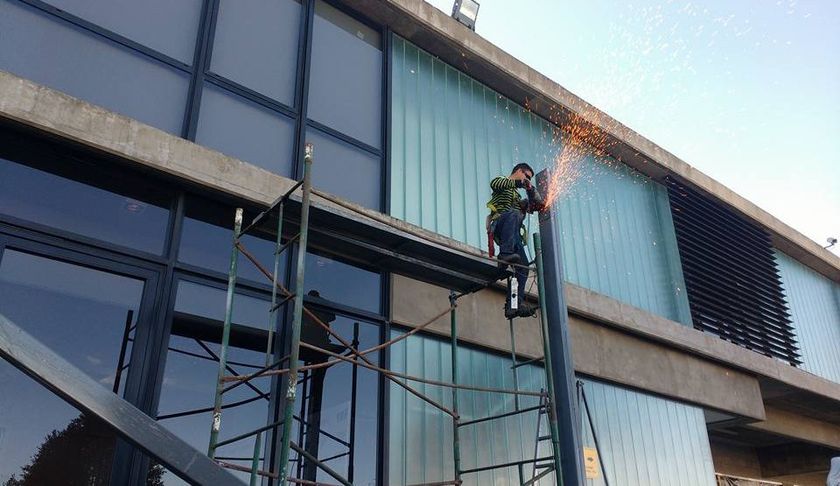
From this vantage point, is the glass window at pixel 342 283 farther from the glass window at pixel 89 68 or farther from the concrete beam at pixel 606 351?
the glass window at pixel 89 68

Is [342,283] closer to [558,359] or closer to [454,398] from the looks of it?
[454,398]

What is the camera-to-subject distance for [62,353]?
18.9 ft

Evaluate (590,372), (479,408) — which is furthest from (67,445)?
(590,372)

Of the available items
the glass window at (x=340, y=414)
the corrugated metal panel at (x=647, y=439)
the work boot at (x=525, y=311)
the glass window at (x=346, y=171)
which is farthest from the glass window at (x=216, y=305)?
the corrugated metal panel at (x=647, y=439)

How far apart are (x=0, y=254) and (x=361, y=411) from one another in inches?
147

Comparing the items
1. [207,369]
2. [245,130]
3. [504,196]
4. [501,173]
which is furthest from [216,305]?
[501,173]

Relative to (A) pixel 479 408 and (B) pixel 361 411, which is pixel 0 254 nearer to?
(B) pixel 361 411

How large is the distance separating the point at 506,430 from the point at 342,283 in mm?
2847

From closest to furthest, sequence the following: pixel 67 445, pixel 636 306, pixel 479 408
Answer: pixel 67 445 → pixel 479 408 → pixel 636 306

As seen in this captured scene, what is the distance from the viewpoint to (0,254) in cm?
566

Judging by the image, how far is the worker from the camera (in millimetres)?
7869

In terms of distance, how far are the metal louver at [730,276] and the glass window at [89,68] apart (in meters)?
9.84

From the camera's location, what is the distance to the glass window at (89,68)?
251 inches

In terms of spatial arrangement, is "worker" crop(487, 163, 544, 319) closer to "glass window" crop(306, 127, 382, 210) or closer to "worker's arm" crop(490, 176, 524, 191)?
"worker's arm" crop(490, 176, 524, 191)
